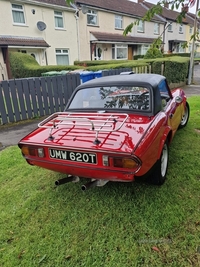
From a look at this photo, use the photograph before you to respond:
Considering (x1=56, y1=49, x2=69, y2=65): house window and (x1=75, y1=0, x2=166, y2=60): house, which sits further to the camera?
(x1=75, y1=0, x2=166, y2=60): house

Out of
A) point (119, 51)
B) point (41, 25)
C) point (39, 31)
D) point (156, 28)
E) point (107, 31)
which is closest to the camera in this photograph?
point (41, 25)

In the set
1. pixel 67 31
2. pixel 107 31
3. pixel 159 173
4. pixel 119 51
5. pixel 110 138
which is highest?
pixel 107 31

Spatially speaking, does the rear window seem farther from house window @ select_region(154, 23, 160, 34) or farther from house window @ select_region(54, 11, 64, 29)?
house window @ select_region(154, 23, 160, 34)

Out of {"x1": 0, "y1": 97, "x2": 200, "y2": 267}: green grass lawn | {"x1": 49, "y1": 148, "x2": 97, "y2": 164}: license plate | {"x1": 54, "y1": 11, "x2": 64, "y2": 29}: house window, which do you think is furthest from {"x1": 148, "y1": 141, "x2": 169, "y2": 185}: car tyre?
{"x1": 54, "y1": 11, "x2": 64, "y2": 29}: house window

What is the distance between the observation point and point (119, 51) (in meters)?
25.2

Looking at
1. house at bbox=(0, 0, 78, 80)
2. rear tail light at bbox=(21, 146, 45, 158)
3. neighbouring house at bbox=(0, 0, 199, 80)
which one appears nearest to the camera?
rear tail light at bbox=(21, 146, 45, 158)

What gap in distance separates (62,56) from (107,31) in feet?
22.4

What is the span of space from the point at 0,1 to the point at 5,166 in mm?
16191

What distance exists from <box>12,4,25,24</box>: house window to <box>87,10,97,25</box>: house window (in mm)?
6947

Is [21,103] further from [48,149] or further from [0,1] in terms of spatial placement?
[0,1]

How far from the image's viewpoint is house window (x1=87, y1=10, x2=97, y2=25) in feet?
70.5

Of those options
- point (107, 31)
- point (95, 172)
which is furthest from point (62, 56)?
point (95, 172)

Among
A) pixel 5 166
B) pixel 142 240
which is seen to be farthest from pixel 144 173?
pixel 5 166

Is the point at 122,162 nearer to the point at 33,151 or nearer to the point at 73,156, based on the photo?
the point at 73,156
